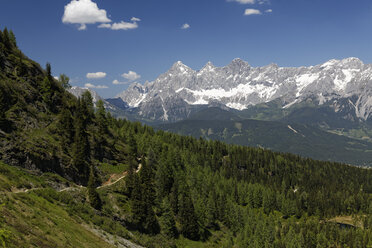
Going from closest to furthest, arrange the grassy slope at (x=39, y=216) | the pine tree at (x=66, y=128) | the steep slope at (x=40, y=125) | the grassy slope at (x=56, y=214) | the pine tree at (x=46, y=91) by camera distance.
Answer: the grassy slope at (x=39, y=216) → the grassy slope at (x=56, y=214) → the steep slope at (x=40, y=125) → the pine tree at (x=66, y=128) → the pine tree at (x=46, y=91)

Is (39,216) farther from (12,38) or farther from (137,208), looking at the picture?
(12,38)

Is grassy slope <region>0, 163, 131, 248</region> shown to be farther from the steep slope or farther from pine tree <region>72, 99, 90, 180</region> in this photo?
pine tree <region>72, 99, 90, 180</region>

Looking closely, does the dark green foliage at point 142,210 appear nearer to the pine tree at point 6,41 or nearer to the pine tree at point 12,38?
the pine tree at point 6,41

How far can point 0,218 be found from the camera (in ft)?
105

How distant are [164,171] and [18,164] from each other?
6073 cm

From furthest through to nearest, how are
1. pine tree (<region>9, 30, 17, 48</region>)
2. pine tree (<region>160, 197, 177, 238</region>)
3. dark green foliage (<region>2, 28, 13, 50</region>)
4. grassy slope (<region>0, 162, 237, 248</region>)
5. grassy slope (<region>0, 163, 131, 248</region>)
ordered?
pine tree (<region>9, 30, 17, 48</region>)
dark green foliage (<region>2, 28, 13, 50</region>)
pine tree (<region>160, 197, 177, 238</region>)
grassy slope (<region>0, 162, 237, 248</region>)
grassy slope (<region>0, 163, 131, 248</region>)

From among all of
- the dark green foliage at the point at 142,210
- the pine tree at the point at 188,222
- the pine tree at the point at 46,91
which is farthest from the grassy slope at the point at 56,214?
the pine tree at the point at 46,91

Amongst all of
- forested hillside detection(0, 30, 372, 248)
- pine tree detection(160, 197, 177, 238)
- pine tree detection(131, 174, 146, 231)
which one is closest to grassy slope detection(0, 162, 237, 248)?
forested hillside detection(0, 30, 372, 248)

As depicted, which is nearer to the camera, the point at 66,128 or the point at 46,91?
the point at 66,128

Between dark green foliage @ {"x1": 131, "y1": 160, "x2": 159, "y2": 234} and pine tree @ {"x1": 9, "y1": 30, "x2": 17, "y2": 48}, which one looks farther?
pine tree @ {"x1": 9, "y1": 30, "x2": 17, "y2": 48}

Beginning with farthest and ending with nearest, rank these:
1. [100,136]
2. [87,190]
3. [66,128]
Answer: [100,136] < [66,128] < [87,190]

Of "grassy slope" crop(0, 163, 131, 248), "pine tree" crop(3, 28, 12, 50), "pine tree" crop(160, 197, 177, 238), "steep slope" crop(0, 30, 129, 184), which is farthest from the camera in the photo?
"pine tree" crop(3, 28, 12, 50)

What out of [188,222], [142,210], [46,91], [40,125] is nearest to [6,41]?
[46,91]

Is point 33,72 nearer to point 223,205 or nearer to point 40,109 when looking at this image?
point 40,109
